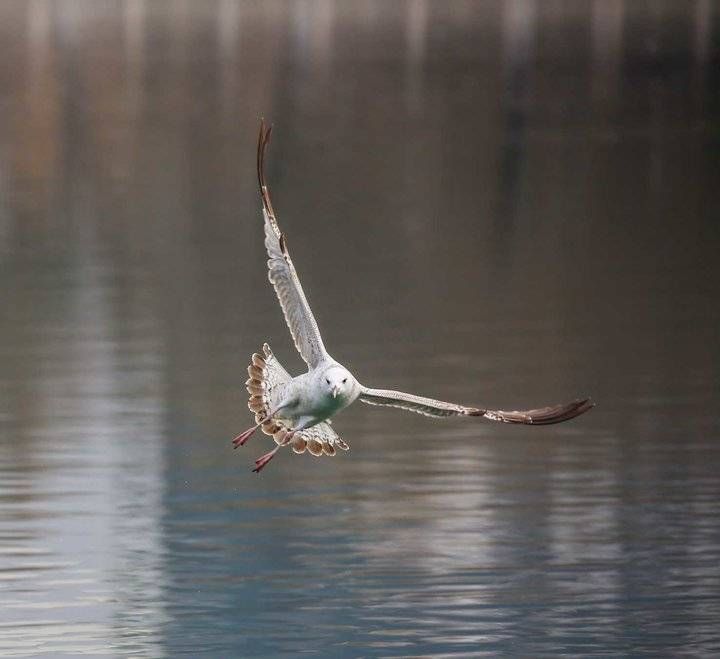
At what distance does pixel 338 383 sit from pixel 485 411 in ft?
3.30

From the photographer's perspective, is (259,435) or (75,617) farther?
(259,435)

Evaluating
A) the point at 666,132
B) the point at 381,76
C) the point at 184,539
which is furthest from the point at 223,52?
the point at 184,539

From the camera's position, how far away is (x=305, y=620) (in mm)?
15953

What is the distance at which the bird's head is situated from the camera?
14875mm

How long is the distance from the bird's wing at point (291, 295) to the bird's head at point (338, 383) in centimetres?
19

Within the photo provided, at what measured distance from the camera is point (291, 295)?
1538 centimetres

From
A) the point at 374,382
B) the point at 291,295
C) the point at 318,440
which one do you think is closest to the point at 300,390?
the point at 318,440

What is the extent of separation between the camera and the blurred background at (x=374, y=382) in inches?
643

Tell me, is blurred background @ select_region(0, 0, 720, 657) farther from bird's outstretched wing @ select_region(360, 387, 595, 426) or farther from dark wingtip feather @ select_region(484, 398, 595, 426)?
dark wingtip feather @ select_region(484, 398, 595, 426)

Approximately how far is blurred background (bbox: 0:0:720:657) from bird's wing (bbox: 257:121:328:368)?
181 cm

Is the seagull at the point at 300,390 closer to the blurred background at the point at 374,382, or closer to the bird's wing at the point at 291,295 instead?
the bird's wing at the point at 291,295

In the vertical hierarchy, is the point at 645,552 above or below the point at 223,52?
below

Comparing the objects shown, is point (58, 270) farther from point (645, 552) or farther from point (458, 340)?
point (645, 552)

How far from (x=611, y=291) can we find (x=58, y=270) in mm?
7604
